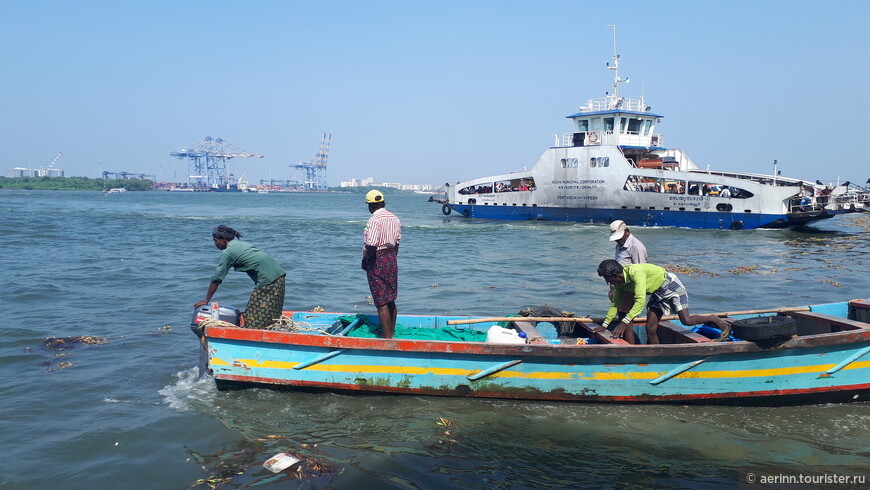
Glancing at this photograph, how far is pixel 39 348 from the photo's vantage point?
8922 millimetres

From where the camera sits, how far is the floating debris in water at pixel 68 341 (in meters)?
8.99

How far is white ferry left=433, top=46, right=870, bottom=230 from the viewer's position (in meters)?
27.8

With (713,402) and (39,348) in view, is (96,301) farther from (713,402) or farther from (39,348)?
(713,402)

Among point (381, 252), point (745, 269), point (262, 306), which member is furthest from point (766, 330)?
point (745, 269)

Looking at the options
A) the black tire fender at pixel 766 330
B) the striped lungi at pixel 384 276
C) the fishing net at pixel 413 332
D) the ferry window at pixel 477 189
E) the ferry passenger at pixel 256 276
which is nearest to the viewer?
the black tire fender at pixel 766 330

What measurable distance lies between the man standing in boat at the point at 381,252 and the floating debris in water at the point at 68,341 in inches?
208

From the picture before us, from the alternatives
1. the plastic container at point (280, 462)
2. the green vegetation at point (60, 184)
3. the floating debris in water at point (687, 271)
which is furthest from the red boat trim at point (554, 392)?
the green vegetation at point (60, 184)

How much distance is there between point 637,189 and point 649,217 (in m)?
1.62

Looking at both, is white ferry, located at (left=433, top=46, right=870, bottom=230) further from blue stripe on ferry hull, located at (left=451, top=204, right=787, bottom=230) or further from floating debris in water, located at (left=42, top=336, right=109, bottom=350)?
floating debris in water, located at (left=42, top=336, right=109, bottom=350)

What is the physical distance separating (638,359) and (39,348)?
339 inches

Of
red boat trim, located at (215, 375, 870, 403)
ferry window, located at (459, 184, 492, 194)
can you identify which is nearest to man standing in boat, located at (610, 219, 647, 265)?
red boat trim, located at (215, 375, 870, 403)

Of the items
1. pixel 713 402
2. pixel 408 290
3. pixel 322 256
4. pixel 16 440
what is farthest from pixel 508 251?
pixel 16 440

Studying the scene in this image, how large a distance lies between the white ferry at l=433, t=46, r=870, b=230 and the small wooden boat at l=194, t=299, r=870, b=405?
24.1m

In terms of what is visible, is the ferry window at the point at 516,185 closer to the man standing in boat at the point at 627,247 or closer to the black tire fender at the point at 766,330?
the man standing in boat at the point at 627,247
